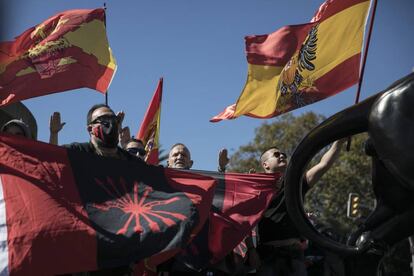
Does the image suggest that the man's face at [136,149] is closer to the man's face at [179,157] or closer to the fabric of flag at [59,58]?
the man's face at [179,157]

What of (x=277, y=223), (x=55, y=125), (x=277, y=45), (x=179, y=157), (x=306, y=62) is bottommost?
(x=277, y=223)

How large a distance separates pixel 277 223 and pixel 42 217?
2.18 metres

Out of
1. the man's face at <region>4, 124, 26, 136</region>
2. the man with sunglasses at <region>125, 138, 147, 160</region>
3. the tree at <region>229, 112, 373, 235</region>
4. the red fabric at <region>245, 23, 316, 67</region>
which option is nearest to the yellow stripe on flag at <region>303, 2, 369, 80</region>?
the red fabric at <region>245, 23, 316, 67</region>

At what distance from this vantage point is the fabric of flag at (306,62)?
6.77 metres

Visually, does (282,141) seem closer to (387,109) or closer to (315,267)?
(315,267)

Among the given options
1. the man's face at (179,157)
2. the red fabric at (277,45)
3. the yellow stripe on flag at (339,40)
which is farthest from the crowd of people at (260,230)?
the red fabric at (277,45)

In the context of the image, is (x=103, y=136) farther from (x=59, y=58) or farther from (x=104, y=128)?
(x=59, y=58)

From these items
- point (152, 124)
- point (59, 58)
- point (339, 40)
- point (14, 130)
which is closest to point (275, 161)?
point (339, 40)

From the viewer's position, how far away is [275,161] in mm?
6102

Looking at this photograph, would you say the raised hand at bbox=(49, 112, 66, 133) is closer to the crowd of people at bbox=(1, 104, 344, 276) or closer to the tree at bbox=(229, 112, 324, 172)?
the crowd of people at bbox=(1, 104, 344, 276)

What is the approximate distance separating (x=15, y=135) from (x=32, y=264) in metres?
1.13

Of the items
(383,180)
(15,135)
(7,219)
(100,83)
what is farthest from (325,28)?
(7,219)

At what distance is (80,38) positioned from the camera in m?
7.52

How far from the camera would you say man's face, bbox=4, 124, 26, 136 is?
5.11m
